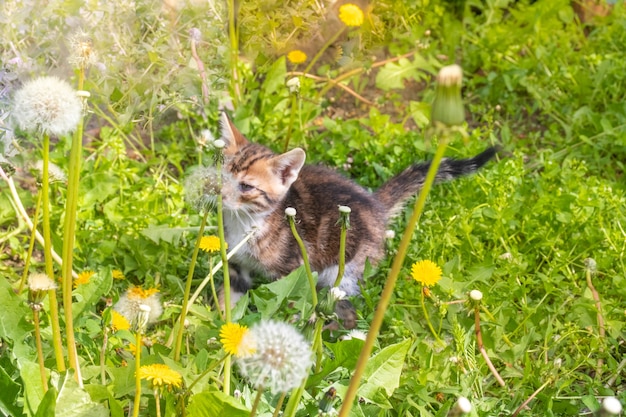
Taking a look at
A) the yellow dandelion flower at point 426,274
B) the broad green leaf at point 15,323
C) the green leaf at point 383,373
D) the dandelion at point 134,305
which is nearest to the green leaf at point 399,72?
the yellow dandelion flower at point 426,274

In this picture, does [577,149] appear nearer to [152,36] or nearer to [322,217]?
[322,217]

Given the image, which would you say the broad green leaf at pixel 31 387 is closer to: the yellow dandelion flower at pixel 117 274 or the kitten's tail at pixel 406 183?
the yellow dandelion flower at pixel 117 274

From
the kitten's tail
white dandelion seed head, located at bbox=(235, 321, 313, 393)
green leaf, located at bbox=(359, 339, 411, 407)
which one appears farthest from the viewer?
the kitten's tail

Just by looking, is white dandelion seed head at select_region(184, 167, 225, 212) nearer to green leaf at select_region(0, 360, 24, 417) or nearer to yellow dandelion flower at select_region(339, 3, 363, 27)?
green leaf at select_region(0, 360, 24, 417)

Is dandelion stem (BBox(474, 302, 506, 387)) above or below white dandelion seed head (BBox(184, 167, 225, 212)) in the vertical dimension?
below

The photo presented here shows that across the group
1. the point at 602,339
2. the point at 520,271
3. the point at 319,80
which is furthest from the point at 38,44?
the point at 602,339

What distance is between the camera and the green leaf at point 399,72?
4.68 meters

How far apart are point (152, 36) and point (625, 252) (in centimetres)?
221

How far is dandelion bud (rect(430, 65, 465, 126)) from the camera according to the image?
1.24m

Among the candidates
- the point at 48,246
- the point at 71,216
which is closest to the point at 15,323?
the point at 48,246

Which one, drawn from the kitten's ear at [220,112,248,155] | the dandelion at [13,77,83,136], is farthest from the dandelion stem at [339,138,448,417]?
the kitten's ear at [220,112,248,155]

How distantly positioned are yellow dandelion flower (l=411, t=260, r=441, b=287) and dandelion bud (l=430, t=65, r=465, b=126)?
1573 millimetres

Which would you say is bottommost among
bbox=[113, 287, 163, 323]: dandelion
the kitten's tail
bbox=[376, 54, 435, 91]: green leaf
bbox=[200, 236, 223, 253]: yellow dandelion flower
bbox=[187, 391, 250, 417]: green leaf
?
bbox=[376, 54, 435, 91]: green leaf

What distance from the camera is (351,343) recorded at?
7.91 ft
